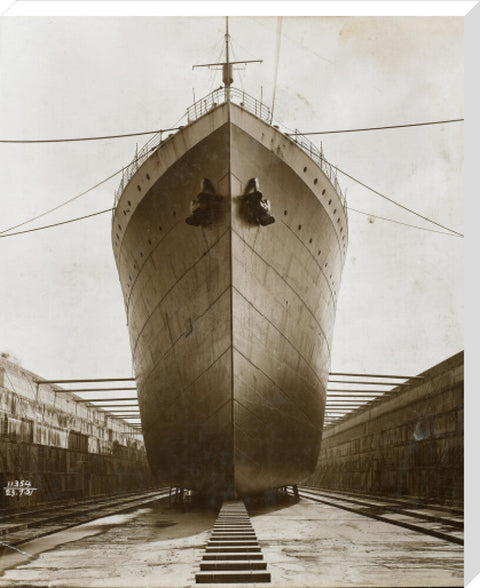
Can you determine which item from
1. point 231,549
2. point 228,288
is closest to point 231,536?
point 231,549

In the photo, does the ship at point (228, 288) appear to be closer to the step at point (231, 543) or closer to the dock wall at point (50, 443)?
the dock wall at point (50, 443)

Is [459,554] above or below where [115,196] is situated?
below

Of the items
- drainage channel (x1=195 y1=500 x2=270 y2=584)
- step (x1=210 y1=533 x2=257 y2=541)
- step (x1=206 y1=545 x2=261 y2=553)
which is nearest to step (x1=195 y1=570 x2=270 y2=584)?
drainage channel (x1=195 y1=500 x2=270 y2=584)

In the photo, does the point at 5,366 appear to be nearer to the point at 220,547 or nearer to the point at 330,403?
the point at 220,547

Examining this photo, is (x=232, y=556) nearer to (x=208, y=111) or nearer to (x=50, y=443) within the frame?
(x=208, y=111)

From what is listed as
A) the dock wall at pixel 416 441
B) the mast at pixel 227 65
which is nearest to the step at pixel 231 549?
the mast at pixel 227 65

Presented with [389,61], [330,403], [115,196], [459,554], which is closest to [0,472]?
[115,196]

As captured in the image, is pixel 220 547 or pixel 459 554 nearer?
pixel 220 547
